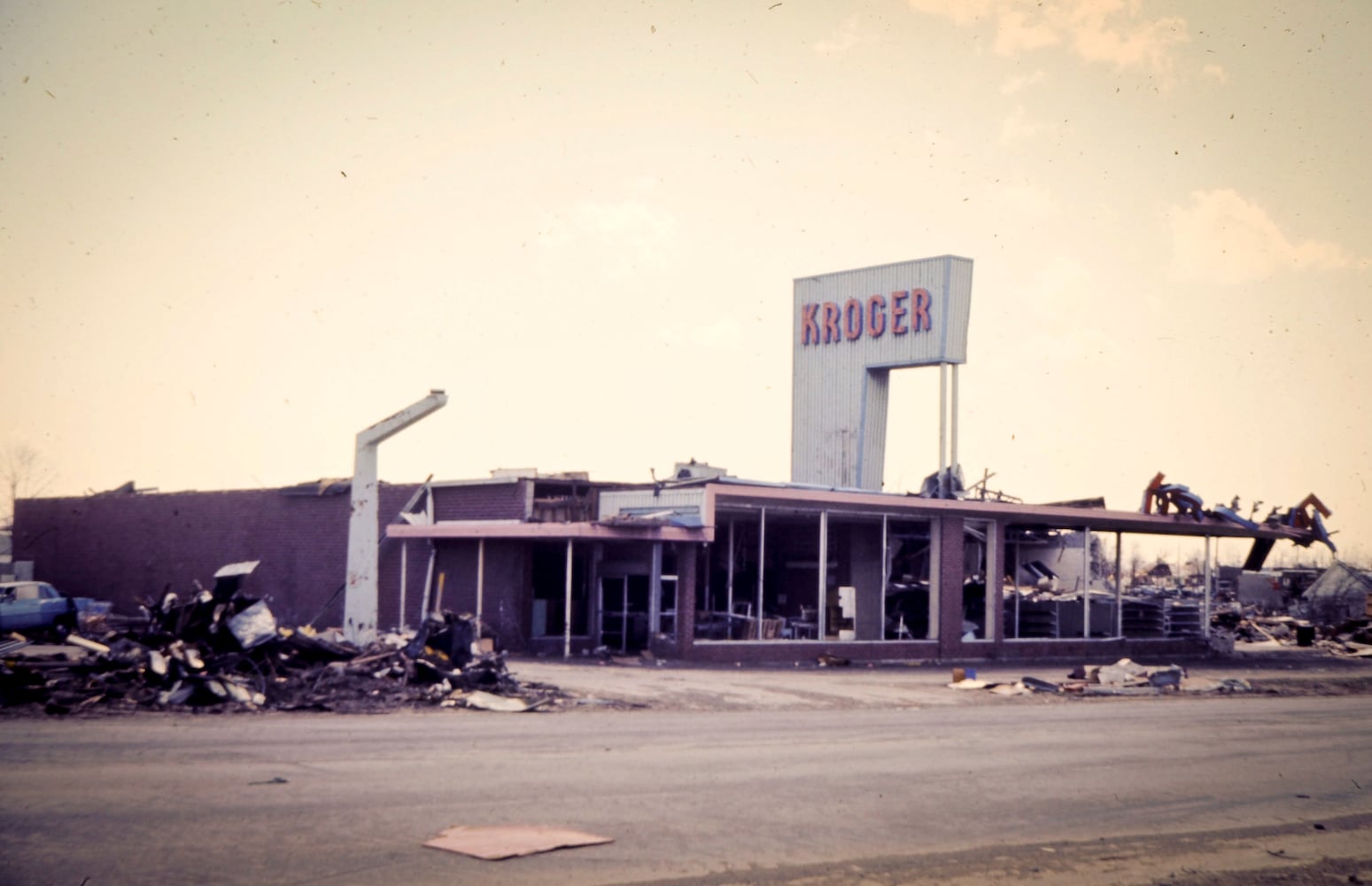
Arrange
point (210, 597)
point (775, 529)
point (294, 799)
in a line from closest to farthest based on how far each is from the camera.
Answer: point (294, 799), point (210, 597), point (775, 529)

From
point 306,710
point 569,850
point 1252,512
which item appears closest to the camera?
point 569,850

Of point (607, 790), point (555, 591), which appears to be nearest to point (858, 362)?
point (555, 591)

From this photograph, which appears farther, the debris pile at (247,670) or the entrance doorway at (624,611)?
the entrance doorway at (624,611)

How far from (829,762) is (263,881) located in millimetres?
7993

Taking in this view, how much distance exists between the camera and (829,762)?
1449 centimetres

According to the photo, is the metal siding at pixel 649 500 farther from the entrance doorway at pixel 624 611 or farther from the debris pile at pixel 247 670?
the debris pile at pixel 247 670

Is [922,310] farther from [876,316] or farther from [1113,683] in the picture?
[1113,683]

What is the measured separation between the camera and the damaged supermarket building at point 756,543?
34625mm

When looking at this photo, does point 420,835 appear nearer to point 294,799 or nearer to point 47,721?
point 294,799

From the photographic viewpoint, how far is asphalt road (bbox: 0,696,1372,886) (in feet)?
28.3

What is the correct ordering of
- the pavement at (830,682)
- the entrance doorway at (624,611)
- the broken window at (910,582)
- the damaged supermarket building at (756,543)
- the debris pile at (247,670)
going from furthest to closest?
1. the broken window at (910,582)
2. the entrance doorway at (624,611)
3. the damaged supermarket building at (756,543)
4. the pavement at (830,682)
5. the debris pile at (247,670)

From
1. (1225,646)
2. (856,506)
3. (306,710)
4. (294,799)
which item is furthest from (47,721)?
(1225,646)

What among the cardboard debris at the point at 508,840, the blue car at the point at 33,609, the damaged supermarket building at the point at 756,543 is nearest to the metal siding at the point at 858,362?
the damaged supermarket building at the point at 756,543

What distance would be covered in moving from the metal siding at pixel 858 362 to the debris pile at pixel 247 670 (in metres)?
22.8
